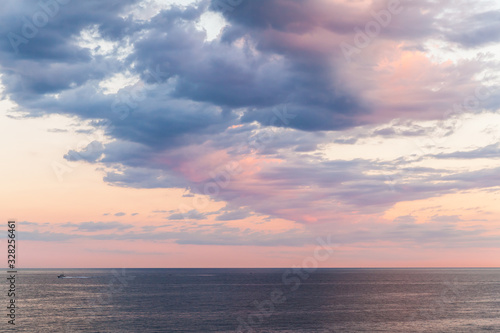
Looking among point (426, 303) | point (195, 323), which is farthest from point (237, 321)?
point (426, 303)

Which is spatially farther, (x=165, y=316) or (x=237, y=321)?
(x=165, y=316)

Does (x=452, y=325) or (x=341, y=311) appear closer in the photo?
(x=452, y=325)

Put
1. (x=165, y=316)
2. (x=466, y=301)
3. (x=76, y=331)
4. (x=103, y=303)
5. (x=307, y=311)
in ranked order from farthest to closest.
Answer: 1. (x=466, y=301)
2. (x=103, y=303)
3. (x=307, y=311)
4. (x=165, y=316)
5. (x=76, y=331)

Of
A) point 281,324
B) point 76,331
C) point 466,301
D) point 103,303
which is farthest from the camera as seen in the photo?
point 466,301

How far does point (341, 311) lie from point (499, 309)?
4775 centimetres

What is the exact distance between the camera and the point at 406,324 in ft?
365

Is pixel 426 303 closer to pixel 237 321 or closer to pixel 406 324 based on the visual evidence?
pixel 406 324

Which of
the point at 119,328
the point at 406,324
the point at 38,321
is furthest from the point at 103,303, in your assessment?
the point at 406,324

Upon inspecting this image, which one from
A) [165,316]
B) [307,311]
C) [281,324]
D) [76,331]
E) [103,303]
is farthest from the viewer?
[103,303]

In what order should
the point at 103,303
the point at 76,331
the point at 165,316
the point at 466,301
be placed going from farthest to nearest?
the point at 466,301 → the point at 103,303 → the point at 165,316 → the point at 76,331

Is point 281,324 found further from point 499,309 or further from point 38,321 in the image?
point 499,309

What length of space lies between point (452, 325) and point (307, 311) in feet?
125

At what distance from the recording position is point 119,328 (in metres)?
104

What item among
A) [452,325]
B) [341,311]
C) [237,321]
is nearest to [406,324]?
[452,325]
